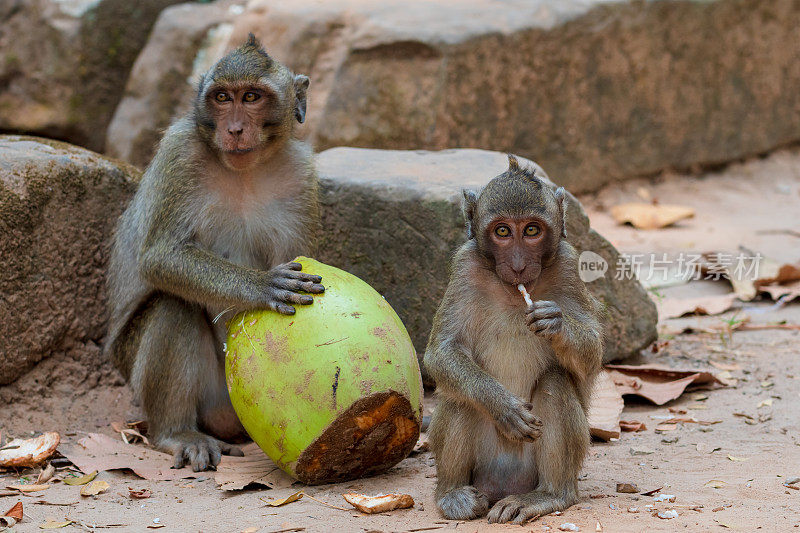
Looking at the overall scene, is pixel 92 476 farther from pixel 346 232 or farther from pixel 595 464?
pixel 595 464

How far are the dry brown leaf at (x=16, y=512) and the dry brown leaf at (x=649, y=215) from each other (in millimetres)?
7914

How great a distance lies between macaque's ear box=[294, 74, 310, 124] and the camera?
6.38 metres

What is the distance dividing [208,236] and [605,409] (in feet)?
8.96

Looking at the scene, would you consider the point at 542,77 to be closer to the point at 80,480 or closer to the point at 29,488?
the point at 80,480

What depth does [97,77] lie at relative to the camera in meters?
13.4

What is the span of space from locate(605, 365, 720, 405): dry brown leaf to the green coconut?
2.11 metres

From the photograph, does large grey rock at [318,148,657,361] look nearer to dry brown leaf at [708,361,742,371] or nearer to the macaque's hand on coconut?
dry brown leaf at [708,361,742,371]

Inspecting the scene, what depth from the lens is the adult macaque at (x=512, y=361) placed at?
462 centimetres

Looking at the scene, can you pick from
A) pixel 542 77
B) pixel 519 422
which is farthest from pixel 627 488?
pixel 542 77

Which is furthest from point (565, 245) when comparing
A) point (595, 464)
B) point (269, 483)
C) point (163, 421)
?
point (163, 421)

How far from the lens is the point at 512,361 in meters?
4.93

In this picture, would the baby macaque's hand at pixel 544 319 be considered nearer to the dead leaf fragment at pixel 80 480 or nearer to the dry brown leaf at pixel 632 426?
the dry brown leaf at pixel 632 426

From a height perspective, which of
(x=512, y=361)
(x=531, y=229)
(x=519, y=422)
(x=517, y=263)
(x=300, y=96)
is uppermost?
(x=300, y=96)

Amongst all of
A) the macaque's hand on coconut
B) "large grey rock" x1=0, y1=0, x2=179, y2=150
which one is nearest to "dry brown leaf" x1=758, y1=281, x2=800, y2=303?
the macaque's hand on coconut
